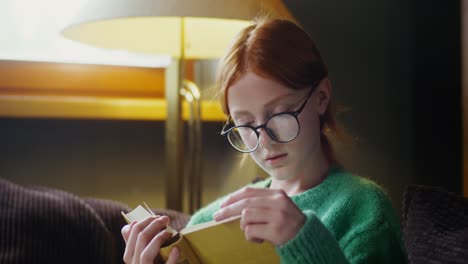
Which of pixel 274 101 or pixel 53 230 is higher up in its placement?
pixel 274 101

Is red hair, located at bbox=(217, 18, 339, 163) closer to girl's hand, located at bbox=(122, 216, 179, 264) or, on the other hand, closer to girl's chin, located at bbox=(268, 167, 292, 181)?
girl's chin, located at bbox=(268, 167, 292, 181)

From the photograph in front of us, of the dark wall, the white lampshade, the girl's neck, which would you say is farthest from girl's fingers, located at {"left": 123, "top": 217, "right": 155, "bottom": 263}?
the dark wall

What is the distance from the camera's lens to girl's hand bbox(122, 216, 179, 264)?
724 millimetres

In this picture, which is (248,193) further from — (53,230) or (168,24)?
(168,24)

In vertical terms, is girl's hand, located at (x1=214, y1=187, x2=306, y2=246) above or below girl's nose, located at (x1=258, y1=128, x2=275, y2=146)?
below

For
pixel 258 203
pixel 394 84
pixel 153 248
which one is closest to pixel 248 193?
pixel 258 203

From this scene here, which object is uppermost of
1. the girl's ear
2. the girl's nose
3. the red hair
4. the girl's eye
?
the red hair

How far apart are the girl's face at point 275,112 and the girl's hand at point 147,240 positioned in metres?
0.18

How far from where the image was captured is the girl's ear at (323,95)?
2.91ft

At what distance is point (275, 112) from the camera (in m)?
0.83

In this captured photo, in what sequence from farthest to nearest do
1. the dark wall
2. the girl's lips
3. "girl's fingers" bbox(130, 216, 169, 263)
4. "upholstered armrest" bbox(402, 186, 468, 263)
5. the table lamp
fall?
the dark wall → the table lamp → the girl's lips → "girl's fingers" bbox(130, 216, 169, 263) → "upholstered armrest" bbox(402, 186, 468, 263)

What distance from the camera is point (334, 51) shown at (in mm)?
1686

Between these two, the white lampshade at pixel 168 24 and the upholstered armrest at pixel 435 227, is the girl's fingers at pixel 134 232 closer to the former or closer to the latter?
the upholstered armrest at pixel 435 227

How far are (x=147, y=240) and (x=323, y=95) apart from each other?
1.11 feet
